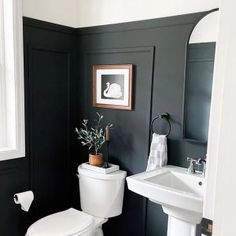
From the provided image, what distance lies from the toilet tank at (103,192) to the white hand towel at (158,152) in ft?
1.01

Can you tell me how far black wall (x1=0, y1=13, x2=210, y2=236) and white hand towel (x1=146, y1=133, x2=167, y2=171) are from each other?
71 millimetres

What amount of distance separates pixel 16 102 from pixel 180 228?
147cm

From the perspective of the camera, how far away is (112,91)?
237 cm

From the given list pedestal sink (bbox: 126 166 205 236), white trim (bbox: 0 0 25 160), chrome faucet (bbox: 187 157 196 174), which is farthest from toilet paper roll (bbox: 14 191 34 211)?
chrome faucet (bbox: 187 157 196 174)

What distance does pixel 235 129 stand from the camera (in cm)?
73

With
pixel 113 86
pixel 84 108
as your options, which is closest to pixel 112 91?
pixel 113 86

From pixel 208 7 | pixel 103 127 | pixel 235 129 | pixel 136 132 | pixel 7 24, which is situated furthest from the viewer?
pixel 103 127

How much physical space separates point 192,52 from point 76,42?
3.71 ft

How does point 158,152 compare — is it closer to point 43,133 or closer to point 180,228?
point 180,228

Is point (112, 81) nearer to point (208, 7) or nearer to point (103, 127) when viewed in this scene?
point (103, 127)

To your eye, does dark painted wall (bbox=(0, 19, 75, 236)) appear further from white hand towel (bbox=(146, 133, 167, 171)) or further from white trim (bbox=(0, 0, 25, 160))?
white hand towel (bbox=(146, 133, 167, 171))

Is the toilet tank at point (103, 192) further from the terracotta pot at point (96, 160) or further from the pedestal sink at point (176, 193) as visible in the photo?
the pedestal sink at point (176, 193)

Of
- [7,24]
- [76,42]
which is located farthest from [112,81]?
[7,24]

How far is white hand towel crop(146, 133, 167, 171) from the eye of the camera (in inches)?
80.8
